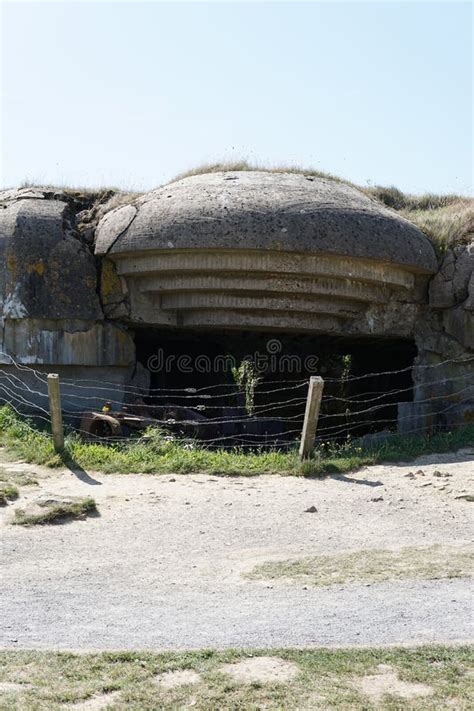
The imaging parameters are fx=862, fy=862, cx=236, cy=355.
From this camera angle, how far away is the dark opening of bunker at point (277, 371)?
32.0 feet

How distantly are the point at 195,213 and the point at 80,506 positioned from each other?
343cm

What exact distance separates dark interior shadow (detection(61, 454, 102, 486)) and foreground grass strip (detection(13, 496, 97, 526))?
783 millimetres

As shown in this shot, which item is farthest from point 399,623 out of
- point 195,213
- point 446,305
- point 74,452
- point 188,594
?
point 446,305

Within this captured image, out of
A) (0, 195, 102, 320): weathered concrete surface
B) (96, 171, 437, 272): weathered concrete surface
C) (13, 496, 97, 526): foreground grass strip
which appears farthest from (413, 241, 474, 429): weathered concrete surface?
(13, 496, 97, 526): foreground grass strip

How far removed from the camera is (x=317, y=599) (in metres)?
3.82

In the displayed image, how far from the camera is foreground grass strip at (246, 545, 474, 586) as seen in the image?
4.15 metres

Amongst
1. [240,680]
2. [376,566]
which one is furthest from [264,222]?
[240,680]

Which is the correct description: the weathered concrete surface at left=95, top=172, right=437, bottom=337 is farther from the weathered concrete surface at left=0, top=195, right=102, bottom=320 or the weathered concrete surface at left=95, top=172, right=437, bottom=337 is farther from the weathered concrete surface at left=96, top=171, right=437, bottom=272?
the weathered concrete surface at left=0, top=195, right=102, bottom=320

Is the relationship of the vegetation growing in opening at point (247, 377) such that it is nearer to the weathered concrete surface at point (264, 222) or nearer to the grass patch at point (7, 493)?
the weathered concrete surface at point (264, 222)

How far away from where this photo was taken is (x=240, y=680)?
2.90 meters

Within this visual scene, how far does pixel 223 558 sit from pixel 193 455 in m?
2.32

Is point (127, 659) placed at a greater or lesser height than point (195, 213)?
lesser

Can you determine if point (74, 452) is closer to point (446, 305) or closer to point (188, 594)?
point (188, 594)

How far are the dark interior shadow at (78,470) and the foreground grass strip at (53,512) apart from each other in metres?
0.78
